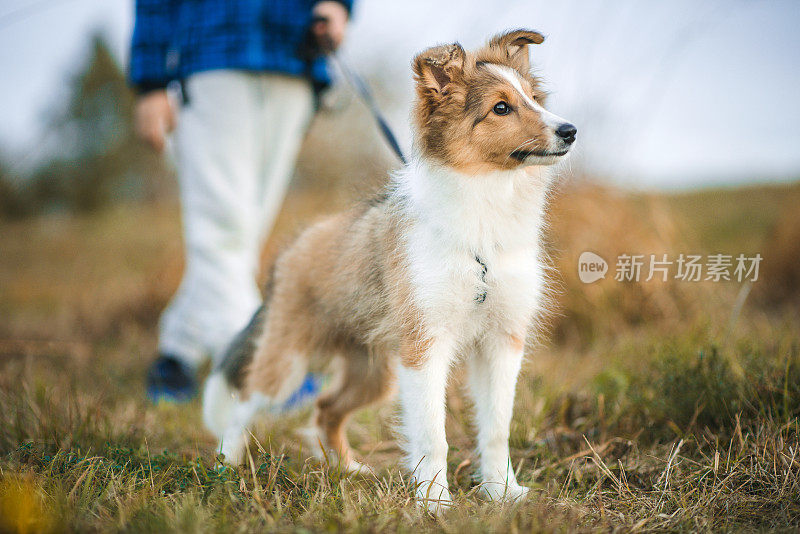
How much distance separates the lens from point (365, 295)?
2.50 meters

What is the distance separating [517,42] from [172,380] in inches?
123

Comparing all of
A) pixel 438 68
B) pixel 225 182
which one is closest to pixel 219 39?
pixel 225 182

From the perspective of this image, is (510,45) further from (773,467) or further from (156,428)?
(156,428)

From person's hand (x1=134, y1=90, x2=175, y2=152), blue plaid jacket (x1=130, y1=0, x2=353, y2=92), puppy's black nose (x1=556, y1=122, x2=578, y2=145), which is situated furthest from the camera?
person's hand (x1=134, y1=90, x2=175, y2=152)

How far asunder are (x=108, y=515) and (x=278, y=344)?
43.4 inches

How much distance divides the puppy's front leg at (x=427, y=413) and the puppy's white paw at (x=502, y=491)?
210mm

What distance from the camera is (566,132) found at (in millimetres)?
2105

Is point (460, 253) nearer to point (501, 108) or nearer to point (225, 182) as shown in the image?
point (501, 108)

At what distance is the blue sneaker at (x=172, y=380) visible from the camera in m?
3.89

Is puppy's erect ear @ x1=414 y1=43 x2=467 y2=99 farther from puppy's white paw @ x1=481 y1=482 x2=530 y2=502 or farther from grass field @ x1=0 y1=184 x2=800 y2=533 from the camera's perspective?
puppy's white paw @ x1=481 y1=482 x2=530 y2=502

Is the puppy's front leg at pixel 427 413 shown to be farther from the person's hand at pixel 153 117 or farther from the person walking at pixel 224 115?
the person's hand at pixel 153 117

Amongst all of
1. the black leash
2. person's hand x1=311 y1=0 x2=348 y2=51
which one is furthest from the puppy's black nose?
person's hand x1=311 y1=0 x2=348 y2=51

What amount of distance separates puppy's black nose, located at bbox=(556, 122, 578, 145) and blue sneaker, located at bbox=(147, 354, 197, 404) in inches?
118

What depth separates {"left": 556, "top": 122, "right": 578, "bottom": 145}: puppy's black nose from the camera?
82.7 inches
